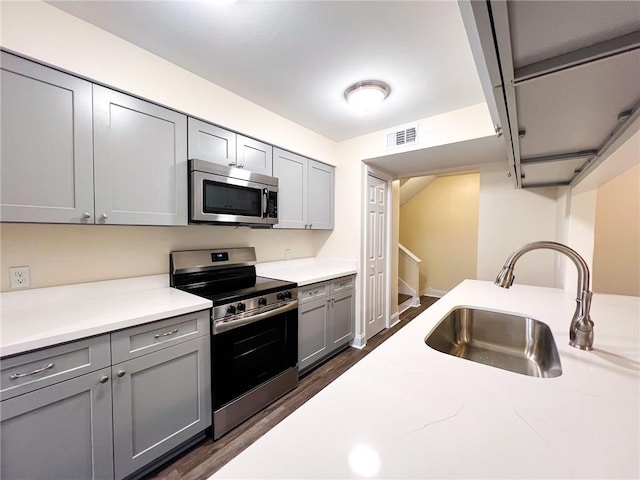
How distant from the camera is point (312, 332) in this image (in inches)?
91.9

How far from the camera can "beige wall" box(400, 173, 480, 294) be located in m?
4.65

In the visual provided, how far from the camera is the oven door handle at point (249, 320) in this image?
1.57m

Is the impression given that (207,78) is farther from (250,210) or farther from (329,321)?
(329,321)

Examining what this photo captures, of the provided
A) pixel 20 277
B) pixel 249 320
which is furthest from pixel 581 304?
pixel 20 277

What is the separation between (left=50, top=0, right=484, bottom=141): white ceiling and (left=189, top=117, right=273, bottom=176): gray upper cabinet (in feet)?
1.15

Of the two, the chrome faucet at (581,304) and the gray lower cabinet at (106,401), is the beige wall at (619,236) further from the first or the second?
the gray lower cabinet at (106,401)

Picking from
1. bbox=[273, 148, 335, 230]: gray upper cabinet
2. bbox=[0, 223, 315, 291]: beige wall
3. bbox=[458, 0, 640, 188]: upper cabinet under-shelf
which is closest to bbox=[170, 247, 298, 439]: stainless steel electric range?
bbox=[0, 223, 315, 291]: beige wall

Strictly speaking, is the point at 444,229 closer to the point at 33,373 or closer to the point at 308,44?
the point at 308,44

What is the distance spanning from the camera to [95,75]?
1.37 m

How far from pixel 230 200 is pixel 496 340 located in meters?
1.87

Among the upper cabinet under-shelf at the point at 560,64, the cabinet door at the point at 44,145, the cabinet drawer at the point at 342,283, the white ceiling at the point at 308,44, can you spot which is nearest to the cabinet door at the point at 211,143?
the white ceiling at the point at 308,44

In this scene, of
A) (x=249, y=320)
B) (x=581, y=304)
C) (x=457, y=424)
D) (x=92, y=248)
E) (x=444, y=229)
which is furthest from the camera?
(x=444, y=229)

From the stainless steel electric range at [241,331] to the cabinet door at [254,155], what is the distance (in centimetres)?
75

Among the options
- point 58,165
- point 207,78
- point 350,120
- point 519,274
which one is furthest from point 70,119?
point 519,274
